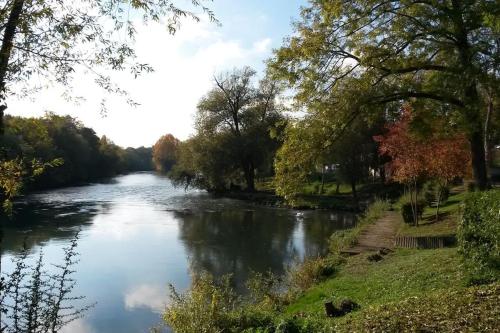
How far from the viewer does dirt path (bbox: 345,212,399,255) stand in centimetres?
1733

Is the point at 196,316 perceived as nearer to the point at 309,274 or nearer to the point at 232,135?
the point at 309,274

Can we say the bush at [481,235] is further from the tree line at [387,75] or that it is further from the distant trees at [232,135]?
the distant trees at [232,135]

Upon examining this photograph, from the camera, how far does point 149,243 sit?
2453 cm

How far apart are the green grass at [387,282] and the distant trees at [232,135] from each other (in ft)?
124

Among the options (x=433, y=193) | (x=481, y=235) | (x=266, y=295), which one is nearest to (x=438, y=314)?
(x=481, y=235)

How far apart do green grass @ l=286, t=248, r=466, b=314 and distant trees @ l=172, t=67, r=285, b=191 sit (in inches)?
1488

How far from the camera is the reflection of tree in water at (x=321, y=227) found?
2239 centimetres

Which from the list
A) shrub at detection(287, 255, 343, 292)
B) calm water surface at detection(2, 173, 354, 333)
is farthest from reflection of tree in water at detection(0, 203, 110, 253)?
shrub at detection(287, 255, 343, 292)

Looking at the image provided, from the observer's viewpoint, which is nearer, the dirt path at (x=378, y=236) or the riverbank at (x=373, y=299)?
the riverbank at (x=373, y=299)

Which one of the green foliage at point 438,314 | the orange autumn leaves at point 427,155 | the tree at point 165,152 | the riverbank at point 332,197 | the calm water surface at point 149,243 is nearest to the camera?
the green foliage at point 438,314

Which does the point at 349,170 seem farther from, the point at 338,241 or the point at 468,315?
the point at 468,315

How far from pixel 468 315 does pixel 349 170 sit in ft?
121

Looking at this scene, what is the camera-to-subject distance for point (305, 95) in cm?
1318

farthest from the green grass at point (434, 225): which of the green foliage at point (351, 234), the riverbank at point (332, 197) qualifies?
the riverbank at point (332, 197)
